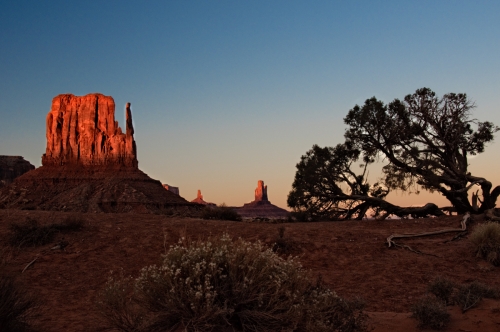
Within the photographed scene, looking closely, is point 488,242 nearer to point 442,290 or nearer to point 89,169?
point 442,290

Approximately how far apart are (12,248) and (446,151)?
1843cm

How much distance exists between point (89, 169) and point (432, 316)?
277 ft

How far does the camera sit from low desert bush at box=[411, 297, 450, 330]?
6.83m

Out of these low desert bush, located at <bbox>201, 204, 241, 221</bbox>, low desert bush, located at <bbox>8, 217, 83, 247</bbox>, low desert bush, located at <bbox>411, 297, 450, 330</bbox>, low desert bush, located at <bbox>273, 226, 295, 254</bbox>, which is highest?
low desert bush, located at <bbox>201, 204, 241, 221</bbox>

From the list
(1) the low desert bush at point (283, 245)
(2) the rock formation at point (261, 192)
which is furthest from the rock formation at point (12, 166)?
(1) the low desert bush at point (283, 245)

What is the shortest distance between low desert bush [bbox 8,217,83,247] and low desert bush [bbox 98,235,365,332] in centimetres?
739

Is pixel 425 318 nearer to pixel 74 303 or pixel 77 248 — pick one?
pixel 74 303

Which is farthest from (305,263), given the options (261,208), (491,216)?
(261,208)

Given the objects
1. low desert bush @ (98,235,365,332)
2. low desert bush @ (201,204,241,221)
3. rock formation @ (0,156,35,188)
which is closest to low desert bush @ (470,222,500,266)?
low desert bush @ (98,235,365,332)

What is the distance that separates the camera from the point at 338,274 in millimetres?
10805

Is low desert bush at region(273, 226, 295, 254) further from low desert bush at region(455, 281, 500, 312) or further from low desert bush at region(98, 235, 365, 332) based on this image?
low desert bush at region(98, 235, 365, 332)

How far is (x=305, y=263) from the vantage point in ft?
38.2

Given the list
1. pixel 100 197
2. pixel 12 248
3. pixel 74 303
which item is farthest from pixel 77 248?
pixel 100 197

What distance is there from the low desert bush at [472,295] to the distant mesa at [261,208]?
9905 centimetres
